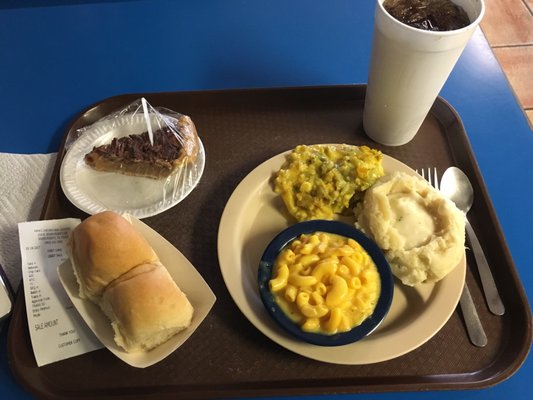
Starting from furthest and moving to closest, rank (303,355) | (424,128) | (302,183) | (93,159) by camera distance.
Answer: (424,128) < (93,159) < (302,183) < (303,355)

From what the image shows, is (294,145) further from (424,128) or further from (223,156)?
(424,128)

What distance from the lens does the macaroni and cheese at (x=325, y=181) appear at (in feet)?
4.24

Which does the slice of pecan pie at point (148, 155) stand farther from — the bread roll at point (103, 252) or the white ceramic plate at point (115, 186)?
the bread roll at point (103, 252)

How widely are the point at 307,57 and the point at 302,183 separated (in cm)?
74

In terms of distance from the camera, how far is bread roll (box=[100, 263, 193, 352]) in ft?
3.36

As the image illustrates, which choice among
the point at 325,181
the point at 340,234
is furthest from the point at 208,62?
the point at 340,234

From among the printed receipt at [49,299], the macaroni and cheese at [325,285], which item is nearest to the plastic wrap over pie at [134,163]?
the printed receipt at [49,299]

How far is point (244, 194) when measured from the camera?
4.38 ft

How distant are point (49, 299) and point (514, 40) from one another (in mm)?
2406

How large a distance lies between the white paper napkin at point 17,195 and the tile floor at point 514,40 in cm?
195

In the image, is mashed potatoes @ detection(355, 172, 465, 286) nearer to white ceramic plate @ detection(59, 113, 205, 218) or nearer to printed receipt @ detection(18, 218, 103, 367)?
white ceramic plate @ detection(59, 113, 205, 218)

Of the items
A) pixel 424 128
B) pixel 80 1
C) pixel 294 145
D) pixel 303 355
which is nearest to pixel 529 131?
pixel 424 128

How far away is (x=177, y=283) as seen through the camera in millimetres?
1180

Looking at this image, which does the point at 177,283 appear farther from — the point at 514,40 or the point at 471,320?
the point at 514,40
